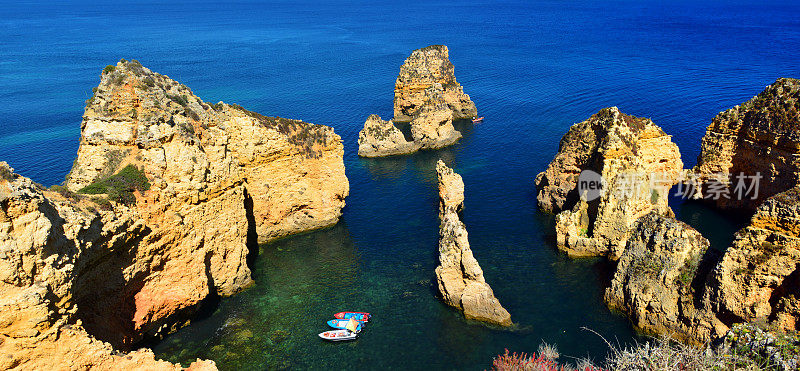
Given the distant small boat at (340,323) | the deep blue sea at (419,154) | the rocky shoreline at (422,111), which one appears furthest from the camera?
the rocky shoreline at (422,111)

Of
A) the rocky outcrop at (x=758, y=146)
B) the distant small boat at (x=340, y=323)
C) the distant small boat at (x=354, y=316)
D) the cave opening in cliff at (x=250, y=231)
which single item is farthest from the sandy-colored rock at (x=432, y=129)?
the distant small boat at (x=340, y=323)

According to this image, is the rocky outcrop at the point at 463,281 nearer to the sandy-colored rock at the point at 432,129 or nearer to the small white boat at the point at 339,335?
the small white boat at the point at 339,335

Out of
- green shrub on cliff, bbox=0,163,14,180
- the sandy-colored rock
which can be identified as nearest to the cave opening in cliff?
green shrub on cliff, bbox=0,163,14,180

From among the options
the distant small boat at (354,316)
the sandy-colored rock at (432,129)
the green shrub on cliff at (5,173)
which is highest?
the green shrub on cliff at (5,173)

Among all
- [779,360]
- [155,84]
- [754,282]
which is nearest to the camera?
[779,360]

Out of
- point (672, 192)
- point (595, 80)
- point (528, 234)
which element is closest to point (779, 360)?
point (528, 234)

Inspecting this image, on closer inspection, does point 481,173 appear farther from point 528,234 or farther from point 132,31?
point 132,31

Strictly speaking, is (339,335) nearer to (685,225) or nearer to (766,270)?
(685,225)
